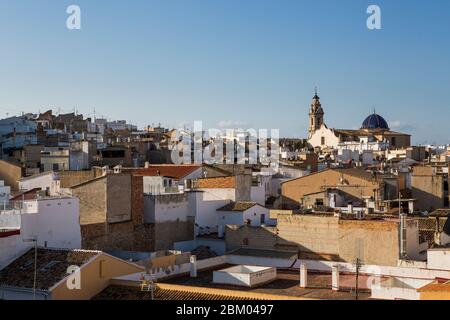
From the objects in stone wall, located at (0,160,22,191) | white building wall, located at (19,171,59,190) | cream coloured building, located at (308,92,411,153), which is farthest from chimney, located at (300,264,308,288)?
cream coloured building, located at (308,92,411,153)

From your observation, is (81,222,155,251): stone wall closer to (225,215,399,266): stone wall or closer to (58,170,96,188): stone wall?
(225,215,399,266): stone wall

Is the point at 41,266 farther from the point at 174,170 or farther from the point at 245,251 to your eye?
the point at 174,170

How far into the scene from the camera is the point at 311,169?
4022cm

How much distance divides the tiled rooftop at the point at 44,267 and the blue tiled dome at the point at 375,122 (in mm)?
57166

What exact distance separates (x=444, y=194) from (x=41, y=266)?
2078 centimetres

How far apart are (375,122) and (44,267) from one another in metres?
58.1

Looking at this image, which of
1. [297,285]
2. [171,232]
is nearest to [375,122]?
[171,232]

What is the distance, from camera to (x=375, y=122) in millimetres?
70188

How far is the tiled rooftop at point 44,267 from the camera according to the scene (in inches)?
601

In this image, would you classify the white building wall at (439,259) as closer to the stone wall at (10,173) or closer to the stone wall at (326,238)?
the stone wall at (326,238)

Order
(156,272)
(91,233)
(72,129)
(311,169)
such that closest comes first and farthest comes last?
(156,272), (91,233), (311,169), (72,129)

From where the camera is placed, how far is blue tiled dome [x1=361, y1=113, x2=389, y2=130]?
70000mm
